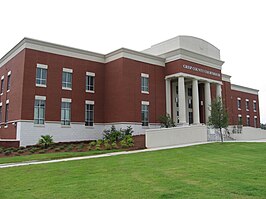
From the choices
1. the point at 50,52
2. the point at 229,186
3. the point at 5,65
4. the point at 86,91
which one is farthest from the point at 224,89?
the point at 229,186

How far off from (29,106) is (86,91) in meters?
6.70

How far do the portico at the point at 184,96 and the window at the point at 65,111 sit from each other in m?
12.0

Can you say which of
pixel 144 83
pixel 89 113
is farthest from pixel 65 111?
pixel 144 83

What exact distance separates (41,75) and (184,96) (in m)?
16.2

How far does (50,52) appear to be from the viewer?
99.6 feet

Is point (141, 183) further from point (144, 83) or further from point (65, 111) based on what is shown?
point (144, 83)

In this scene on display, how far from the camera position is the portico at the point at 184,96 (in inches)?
1361

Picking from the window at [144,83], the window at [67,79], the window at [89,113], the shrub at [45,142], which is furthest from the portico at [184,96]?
the shrub at [45,142]

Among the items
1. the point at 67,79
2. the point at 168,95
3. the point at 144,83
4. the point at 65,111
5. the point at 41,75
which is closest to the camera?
the point at 41,75

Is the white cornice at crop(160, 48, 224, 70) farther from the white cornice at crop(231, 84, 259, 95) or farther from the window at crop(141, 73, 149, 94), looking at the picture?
the white cornice at crop(231, 84, 259, 95)

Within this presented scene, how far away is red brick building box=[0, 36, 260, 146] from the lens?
2894cm

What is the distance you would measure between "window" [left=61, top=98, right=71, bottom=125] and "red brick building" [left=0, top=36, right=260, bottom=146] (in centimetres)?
10

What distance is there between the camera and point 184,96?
34.8 m

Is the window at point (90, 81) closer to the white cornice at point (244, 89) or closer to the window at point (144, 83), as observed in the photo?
the window at point (144, 83)
